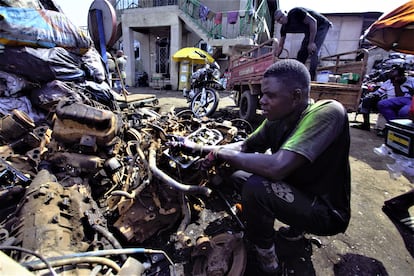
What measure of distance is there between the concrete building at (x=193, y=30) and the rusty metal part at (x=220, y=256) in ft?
39.1

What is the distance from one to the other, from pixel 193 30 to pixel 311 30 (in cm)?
1012

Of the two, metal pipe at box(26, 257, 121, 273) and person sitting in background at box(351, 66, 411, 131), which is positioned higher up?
person sitting in background at box(351, 66, 411, 131)

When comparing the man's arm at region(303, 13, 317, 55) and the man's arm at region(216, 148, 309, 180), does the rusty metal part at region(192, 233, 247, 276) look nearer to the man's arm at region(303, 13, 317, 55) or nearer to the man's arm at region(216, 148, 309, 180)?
the man's arm at region(216, 148, 309, 180)

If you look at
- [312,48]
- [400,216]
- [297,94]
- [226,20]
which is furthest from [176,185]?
[226,20]

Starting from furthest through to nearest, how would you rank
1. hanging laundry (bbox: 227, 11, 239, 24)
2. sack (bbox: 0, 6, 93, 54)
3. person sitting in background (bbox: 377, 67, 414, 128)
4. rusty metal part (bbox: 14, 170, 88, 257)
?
hanging laundry (bbox: 227, 11, 239, 24) < person sitting in background (bbox: 377, 67, 414, 128) < sack (bbox: 0, 6, 93, 54) < rusty metal part (bbox: 14, 170, 88, 257)

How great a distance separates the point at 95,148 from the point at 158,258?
1.20 metres

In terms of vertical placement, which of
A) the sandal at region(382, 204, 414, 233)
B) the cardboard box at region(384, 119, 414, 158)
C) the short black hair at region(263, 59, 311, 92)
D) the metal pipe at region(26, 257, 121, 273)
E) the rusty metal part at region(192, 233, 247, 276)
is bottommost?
the sandal at region(382, 204, 414, 233)

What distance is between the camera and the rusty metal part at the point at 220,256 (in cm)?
146

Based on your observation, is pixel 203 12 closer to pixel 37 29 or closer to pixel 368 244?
pixel 37 29

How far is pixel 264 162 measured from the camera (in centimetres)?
144

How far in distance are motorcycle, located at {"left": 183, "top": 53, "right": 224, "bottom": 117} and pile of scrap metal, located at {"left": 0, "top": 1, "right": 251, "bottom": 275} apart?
10.9ft

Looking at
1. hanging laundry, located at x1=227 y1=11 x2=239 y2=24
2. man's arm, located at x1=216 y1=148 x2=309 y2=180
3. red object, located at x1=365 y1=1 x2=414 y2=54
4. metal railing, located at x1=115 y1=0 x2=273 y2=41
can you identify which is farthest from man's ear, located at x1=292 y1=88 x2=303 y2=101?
hanging laundry, located at x1=227 y1=11 x2=239 y2=24

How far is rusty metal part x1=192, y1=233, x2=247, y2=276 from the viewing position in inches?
57.6

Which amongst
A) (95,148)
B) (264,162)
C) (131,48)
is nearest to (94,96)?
(95,148)
